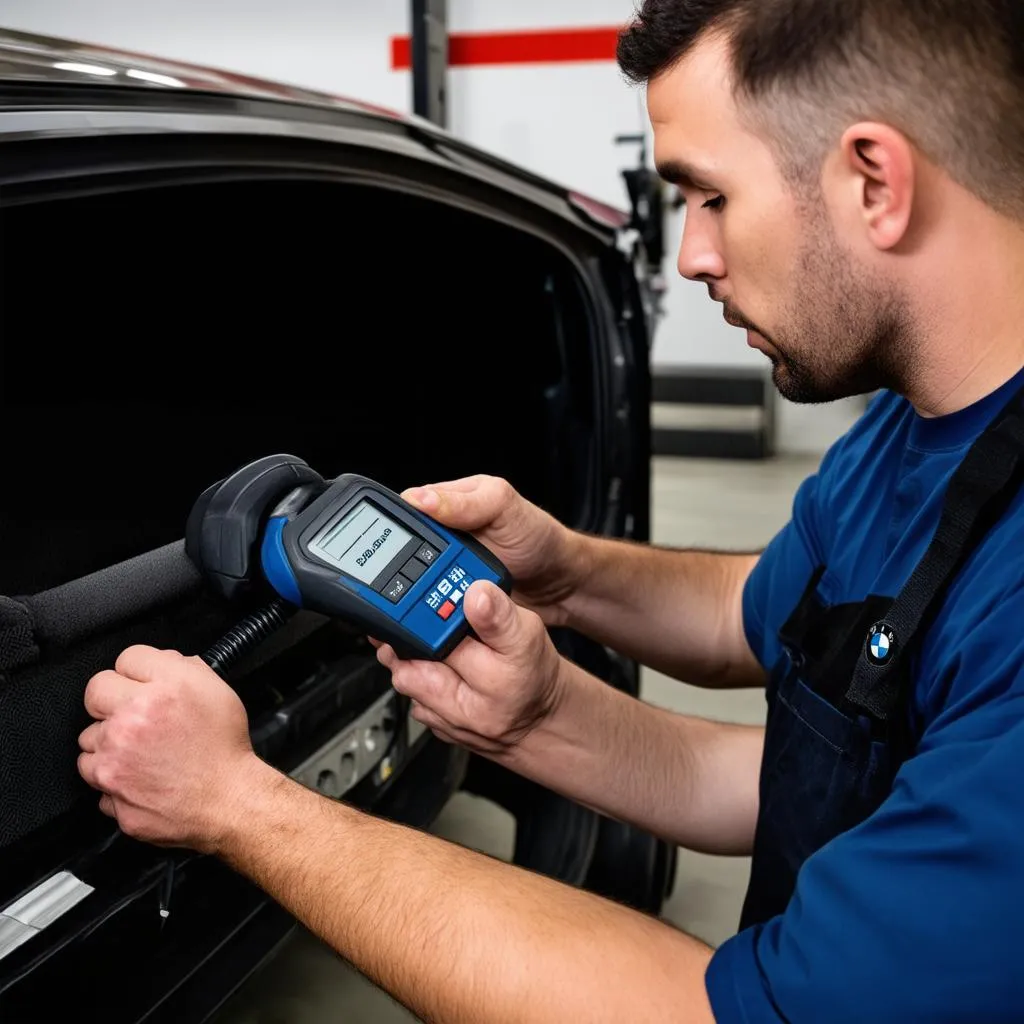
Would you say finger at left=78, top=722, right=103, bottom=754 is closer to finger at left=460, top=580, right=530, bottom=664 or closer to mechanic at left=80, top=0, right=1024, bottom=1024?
mechanic at left=80, top=0, right=1024, bottom=1024

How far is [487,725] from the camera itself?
109 cm

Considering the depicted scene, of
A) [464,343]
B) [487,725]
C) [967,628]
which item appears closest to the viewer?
[967,628]

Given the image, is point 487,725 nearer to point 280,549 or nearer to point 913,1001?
point 280,549

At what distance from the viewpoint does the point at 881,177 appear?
829 mm

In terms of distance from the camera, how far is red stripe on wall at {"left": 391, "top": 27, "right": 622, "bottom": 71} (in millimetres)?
6066

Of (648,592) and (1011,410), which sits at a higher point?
(1011,410)

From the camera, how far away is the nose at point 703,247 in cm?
96

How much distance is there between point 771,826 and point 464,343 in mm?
918

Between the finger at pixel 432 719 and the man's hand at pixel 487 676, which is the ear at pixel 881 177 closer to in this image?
the man's hand at pixel 487 676

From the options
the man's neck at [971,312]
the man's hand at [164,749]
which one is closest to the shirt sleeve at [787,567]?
the man's neck at [971,312]

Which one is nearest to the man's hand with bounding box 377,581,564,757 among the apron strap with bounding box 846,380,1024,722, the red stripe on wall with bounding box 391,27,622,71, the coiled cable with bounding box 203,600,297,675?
the coiled cable with bounding box 203,600,297,675

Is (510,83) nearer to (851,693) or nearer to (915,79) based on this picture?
(915,79)

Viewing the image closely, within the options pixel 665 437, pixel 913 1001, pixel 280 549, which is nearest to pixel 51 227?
pixel 280 549

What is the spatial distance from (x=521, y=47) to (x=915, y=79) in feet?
19.2
